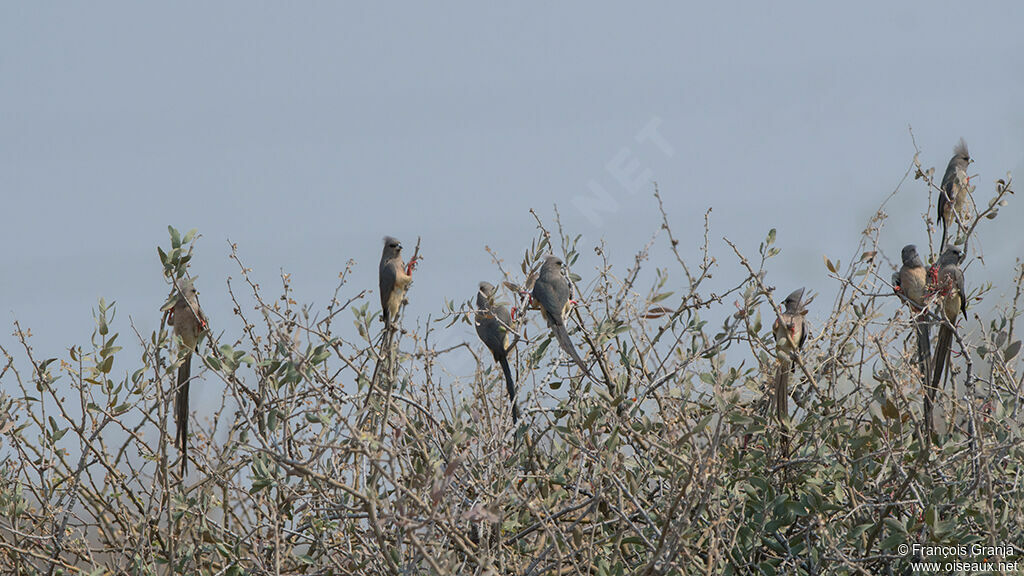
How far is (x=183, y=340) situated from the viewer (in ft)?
17.4

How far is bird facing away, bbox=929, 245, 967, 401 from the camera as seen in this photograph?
5.43 meters

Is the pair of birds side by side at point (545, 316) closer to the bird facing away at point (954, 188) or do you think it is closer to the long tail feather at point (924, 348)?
the long tail feather at point (924, 348)

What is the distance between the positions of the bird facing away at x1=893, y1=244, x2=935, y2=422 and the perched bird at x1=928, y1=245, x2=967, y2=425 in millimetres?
75

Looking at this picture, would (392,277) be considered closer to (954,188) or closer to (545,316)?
(545,316)

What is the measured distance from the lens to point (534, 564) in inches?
151

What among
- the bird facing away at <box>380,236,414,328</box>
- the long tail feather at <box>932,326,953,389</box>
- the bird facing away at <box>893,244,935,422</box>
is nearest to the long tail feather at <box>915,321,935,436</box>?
the bird facing away at <box>893,244,935,422</box>

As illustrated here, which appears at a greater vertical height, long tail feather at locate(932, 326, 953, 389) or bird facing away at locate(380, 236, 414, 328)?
bird facing away at locate(380, 236, 414, 328)

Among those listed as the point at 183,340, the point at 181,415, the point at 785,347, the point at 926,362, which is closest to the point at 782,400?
the point at 785,347

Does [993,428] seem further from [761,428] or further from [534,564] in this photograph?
[534,564]

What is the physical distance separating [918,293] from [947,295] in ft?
0.80

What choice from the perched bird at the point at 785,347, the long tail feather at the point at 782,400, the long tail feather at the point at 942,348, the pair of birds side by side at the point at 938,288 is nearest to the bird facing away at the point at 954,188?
the pair of birds side by side at the point at 938,288

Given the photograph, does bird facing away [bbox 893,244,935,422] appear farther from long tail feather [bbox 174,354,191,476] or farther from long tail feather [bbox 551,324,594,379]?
long tail feather [bbox 174,354,191,476]

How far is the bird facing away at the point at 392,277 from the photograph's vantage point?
604cm

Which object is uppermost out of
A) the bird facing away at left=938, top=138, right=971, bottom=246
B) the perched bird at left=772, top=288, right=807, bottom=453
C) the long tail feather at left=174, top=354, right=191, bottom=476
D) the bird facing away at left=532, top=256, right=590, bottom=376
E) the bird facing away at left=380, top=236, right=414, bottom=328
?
the bird facing away at left=938, top=138, right=971, bottom=246
